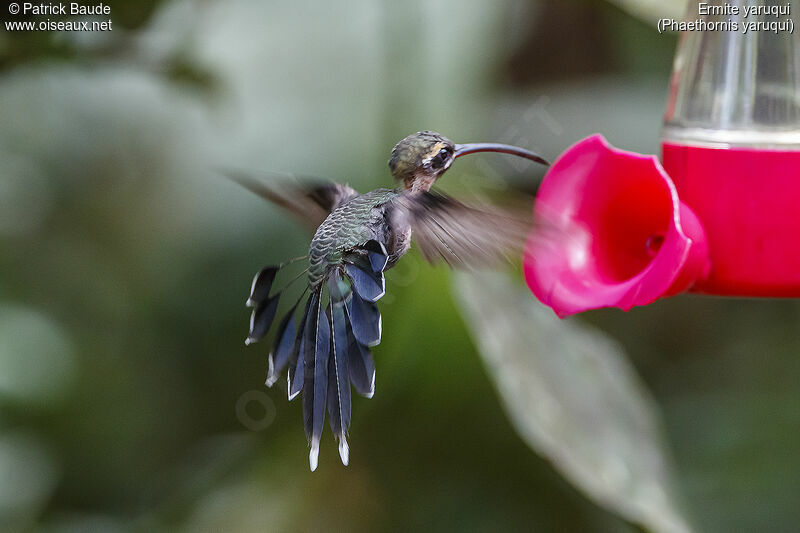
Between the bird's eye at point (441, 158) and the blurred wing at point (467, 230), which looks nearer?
the blurred wing at point (467, 230)

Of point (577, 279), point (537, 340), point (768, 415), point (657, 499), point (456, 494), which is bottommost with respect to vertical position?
point (456, 494)

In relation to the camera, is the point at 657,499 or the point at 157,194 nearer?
the point at 657,499

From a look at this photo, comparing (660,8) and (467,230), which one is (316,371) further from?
(660,8)

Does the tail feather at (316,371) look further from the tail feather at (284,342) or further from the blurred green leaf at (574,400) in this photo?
the blurred green leaf at (574,400)

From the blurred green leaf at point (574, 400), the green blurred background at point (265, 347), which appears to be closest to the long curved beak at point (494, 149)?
the blurred green leaf at point (574, 400)

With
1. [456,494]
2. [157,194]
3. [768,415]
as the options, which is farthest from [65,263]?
[768,415]

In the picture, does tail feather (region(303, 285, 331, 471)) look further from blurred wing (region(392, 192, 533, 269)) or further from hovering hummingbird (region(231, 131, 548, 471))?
blurred wing (region(392, 192, 533, 269))

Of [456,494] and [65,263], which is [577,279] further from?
[65,263]
